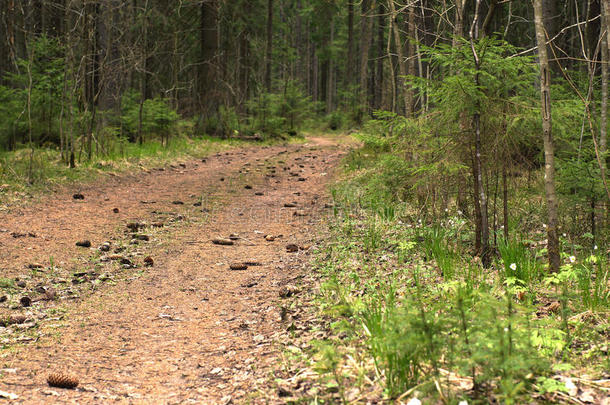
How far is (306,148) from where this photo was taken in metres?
19.2

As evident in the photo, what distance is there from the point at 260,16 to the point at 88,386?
2883 centimetres

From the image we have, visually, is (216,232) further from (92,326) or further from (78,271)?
(92,326)

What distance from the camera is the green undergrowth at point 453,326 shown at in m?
2.47

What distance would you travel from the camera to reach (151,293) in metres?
4.77

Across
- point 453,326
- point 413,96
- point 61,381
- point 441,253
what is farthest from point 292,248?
point 453,326

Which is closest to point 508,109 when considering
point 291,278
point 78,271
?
point 291,278

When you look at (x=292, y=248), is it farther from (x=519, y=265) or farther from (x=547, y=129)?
(x=547, y=129)

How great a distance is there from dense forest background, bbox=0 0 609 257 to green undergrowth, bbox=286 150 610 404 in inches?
28.4

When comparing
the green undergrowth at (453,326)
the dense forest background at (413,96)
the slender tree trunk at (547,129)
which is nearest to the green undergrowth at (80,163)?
the dense forest background at (413,96)

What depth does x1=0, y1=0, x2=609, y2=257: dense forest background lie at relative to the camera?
4.76 metres

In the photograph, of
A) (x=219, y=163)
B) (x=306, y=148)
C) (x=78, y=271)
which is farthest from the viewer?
(x=306, y=148)

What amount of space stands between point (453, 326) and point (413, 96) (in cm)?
460

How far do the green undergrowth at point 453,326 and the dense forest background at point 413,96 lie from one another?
72 centimetres

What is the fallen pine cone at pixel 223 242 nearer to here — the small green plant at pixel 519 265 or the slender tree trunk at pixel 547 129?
the small green plant at pixel 519 265
